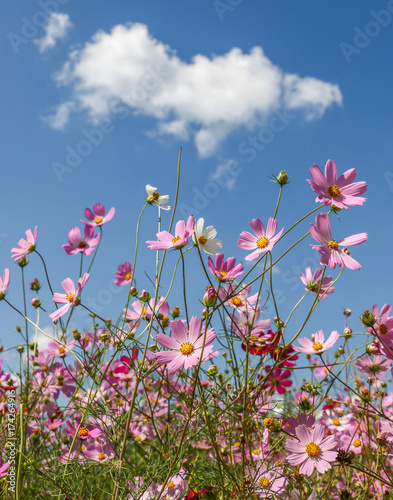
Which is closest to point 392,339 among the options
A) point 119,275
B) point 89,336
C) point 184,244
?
point 184,244

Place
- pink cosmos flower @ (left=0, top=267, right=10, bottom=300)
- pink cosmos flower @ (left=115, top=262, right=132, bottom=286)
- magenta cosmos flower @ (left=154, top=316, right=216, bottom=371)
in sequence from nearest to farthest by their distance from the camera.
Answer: magenta cosmos flower @ (left=154, top=316, right=216, bottom=371)
pink cosmos flower @ (left=0, top=267, right=10, bottom=300)
pink cosmos flower @ (left=115, top=262, right=132, bottom=286)

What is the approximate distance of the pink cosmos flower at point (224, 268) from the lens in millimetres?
1054

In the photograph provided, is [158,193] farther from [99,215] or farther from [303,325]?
[303,325]

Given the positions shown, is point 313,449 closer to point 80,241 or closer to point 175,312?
point 175,312

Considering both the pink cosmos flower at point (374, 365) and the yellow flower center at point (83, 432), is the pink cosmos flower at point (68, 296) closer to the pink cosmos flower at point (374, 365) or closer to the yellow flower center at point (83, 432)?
the yellow flower center at point (83, 432)

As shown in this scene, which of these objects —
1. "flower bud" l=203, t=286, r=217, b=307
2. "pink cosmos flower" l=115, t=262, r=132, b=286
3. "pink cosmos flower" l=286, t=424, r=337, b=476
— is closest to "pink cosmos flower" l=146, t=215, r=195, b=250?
"flower bud" l=203, t=286, r=217, b=307

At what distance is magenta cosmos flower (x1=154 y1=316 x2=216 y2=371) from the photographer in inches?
35.4

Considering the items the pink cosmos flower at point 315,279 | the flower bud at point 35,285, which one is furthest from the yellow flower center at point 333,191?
the flower bud at point 35,285

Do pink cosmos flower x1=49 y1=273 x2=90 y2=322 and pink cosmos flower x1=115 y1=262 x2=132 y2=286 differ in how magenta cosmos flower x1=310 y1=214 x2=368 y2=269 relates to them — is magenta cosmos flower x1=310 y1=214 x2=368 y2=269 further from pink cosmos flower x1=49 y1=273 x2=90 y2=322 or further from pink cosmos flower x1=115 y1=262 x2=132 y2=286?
pink cosmos flower x1=115 y1=262 x2=132 y2=286

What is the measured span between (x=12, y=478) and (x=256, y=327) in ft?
2.59

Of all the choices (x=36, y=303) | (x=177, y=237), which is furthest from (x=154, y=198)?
(x=36, y=303)

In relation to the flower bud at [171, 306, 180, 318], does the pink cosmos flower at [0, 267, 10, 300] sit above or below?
above

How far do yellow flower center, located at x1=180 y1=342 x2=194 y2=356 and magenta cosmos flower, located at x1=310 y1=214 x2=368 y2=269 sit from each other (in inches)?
13.3

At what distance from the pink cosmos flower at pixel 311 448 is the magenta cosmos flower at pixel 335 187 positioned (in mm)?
Result: 512
